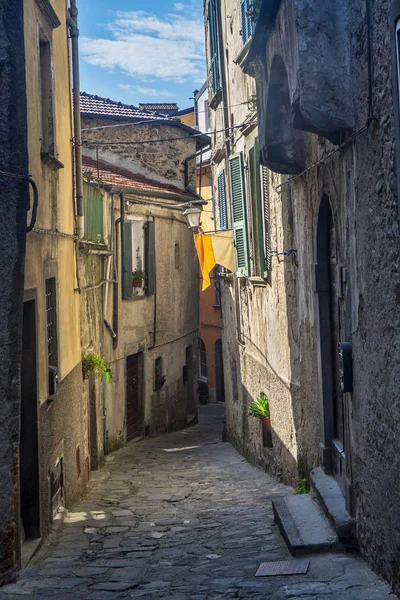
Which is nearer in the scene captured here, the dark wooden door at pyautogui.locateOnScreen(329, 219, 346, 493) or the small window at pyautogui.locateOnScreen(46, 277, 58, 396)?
the dark wooden door at pyautogui.locateOnScreen(329, 219, 346, 493)

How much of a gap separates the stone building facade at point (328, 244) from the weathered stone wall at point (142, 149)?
7042 mm

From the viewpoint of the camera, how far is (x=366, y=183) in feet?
18.2

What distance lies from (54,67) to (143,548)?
543cm

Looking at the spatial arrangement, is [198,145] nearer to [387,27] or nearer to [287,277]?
[287,277]

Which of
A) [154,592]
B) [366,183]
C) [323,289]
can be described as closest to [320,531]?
[154,592]

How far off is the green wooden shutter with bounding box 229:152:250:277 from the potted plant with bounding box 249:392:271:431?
191 centimetres

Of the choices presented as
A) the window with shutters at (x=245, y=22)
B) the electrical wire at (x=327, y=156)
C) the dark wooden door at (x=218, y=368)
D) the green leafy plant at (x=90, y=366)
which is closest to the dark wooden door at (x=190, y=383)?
the dark wooden door at (x=218, y=368)

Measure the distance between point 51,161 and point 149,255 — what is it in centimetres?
889

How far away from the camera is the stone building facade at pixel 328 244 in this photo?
5156mm

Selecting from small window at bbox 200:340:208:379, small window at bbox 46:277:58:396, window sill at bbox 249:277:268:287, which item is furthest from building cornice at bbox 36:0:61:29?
small window at bbox 200:340:208:379

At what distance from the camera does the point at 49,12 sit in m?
9.02

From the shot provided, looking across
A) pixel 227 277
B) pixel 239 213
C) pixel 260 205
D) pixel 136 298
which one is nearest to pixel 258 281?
pixel 260 205

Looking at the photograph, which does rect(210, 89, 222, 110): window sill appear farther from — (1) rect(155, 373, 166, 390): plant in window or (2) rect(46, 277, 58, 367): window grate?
(2) rect(46, 277, 58, 367): window grate

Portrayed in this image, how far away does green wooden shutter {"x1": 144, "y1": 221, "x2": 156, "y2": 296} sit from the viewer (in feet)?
58.3
